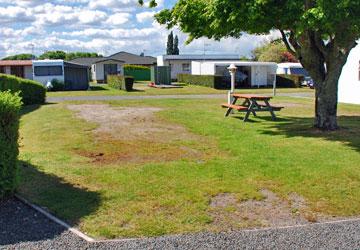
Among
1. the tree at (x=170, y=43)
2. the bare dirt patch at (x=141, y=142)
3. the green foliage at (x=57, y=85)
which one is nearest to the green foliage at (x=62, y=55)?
the tree at (x=170, y=43)

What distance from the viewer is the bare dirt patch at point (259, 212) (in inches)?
207

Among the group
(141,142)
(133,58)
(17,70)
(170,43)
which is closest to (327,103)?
(141,142)

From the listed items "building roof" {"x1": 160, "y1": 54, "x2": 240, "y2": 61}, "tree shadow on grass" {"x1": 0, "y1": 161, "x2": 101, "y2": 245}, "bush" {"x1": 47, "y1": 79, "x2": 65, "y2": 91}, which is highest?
"building roof" {"x1": 160, "y1": 54, "x2": 240, "y2": 61}

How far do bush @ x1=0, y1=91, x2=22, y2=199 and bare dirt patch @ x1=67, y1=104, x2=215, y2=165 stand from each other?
93.9 inches

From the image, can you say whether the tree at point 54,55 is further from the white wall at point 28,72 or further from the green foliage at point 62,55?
the white wall at point 28,72

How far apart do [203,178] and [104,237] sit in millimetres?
2541

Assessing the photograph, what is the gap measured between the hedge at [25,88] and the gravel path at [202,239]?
50.1ft

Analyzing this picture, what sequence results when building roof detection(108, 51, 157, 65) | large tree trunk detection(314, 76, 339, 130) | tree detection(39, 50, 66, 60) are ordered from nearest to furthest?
large tree trunk detection(314, 76, 339, 130) → building roof detection(108, 51, 157, 65) → tree detection(39, 50, 66, 60)

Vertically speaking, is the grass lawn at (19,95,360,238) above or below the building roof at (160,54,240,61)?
below

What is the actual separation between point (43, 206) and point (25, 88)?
16.9 m

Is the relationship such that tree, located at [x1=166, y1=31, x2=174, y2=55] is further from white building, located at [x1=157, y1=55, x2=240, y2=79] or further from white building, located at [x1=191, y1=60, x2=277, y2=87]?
white building, located at [x1=191, y1=60, x2=277, y2=87]

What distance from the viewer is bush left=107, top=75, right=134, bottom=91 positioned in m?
34.8

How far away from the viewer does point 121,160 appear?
8.36 metres

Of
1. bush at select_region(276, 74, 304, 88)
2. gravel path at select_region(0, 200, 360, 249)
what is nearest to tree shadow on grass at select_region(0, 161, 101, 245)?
gravel path at select_region(0, 200, 360, 249)
